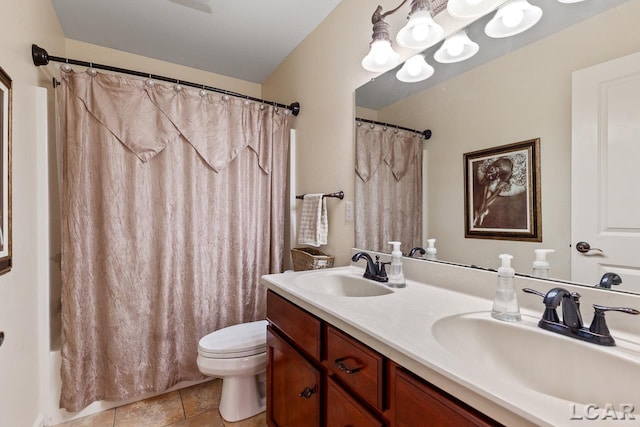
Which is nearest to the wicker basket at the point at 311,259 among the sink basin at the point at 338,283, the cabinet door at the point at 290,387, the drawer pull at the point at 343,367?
the sink basin at the point at 338,283

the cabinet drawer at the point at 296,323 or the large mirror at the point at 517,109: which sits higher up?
the large mirror at the point at 517,109

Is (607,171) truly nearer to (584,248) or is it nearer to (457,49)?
(584,248)

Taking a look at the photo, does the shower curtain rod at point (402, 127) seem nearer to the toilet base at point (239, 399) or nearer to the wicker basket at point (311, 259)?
the wicker basket at point (311, 259)

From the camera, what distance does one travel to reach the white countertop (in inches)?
18.0

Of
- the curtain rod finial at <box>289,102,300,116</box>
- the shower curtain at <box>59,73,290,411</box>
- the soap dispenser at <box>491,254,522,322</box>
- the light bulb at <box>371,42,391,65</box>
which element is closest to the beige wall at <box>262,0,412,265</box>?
the curtain rod finial at <box>289,102,300,116</box>

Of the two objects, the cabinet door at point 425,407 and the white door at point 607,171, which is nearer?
the cabinet door at point 425,407

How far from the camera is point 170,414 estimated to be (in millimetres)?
1701

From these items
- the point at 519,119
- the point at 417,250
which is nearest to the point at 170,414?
the point at 417,250

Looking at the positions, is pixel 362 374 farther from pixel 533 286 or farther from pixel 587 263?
pixel 587 263

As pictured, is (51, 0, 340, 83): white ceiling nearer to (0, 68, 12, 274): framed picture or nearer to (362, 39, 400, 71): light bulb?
(362, 39, 400, 71): light bulb

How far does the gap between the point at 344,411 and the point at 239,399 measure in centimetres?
107

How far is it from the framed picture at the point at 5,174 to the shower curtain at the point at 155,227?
0.48 m

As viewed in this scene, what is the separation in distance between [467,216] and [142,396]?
2135mm

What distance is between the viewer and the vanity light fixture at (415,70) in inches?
51.9
